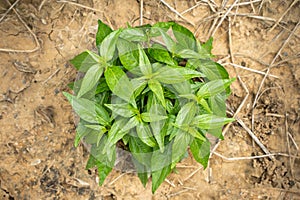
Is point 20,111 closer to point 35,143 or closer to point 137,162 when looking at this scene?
point 35,143

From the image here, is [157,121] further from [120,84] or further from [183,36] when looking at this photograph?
[183,36]

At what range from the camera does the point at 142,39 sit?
1.11 m

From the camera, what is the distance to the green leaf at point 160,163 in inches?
46.3

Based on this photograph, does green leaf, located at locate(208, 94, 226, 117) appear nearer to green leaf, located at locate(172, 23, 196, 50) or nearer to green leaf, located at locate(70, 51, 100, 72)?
green leaf, located at locate(172, 23, 196, 50)

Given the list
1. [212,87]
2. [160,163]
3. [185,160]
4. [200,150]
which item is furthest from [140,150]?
[185,160]

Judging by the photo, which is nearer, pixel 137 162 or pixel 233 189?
pixel 137 162

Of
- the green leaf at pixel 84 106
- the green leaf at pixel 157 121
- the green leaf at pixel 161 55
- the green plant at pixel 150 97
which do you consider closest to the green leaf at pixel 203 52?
the green plant at pixel 150 97

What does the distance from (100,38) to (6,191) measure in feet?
2.38

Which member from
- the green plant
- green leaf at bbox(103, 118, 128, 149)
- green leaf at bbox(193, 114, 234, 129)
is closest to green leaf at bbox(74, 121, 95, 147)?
the green plant

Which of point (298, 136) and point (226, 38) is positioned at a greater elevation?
point (226, 38)

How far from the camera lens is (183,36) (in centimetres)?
117

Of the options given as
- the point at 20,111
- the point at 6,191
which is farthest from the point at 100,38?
the point at 6,191

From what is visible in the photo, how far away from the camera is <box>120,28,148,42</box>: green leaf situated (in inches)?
42.9

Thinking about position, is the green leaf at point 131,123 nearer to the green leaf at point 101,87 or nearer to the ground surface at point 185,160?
the green leaf at point 101,87
